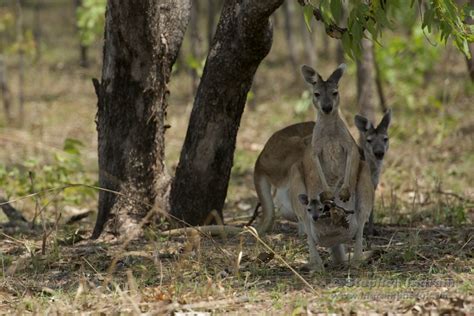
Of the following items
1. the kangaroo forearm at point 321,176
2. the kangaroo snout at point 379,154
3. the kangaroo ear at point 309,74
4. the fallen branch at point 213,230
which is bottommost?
the fallen branch at point 213,230

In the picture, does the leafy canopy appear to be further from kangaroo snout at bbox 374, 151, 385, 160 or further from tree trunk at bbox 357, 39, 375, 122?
tree trunk at bbox 357, 39, 375, 122

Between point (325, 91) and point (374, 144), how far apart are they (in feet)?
3.44

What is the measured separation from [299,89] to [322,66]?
428 cm

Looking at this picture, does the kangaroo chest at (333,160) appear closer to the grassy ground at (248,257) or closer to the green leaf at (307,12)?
the grassy ground at (248,257)

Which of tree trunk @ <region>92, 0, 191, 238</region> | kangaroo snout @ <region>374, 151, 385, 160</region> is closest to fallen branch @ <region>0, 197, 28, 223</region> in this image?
tree trunk @ <region>92, 0, 191, 238</region>

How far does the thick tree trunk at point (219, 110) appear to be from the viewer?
731 cm

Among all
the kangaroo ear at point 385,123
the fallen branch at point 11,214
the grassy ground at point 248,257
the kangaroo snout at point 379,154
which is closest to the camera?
the grassy ground at point 248,257

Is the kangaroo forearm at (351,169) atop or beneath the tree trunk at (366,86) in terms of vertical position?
beneath

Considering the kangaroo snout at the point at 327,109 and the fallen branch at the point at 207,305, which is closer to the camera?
the fallen branch at the point at 207,305

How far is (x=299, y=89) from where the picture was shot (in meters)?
20.8

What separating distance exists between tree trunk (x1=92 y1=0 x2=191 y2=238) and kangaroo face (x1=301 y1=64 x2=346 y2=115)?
1274 mm

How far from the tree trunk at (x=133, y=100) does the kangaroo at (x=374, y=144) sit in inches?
74.2

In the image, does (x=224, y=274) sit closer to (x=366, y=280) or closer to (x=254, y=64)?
(x=366, y=280)

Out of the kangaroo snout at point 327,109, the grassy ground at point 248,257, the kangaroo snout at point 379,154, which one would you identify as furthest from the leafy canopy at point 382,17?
the kangaroo snout at point 379,154
